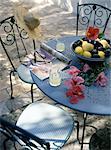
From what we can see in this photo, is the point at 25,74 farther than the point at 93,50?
Yes

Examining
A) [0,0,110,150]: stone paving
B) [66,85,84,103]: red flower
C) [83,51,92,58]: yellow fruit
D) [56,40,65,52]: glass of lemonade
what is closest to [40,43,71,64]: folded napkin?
[56,40,65,52]: glass of lemonade

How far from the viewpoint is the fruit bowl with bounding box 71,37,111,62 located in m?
2.61

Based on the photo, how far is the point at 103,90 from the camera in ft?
8.23

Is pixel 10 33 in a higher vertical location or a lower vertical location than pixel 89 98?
lower

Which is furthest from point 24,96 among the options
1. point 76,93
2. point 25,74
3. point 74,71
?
point 76,93

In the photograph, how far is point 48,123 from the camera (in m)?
2.65

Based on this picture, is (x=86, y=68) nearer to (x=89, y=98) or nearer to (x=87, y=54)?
(x=87, y=54)

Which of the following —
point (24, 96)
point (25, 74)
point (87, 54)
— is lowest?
point (24, 96)

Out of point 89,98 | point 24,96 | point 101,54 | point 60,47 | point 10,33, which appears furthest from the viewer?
point 10,33

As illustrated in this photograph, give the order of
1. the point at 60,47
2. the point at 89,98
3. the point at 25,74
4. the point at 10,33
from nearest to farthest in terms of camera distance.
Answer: the point at 89,98, the point at 60,47, the point at 25,74, the point at 10,33

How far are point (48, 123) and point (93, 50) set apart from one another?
0.75 meters

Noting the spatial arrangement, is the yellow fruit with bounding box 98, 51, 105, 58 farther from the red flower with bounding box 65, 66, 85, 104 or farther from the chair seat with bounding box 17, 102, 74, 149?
the chair seat with bounding box 17, 102, 74, 149

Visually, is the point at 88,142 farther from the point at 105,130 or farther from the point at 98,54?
the point at 98,54

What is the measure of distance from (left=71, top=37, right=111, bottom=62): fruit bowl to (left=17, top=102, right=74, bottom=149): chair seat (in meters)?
0.56
